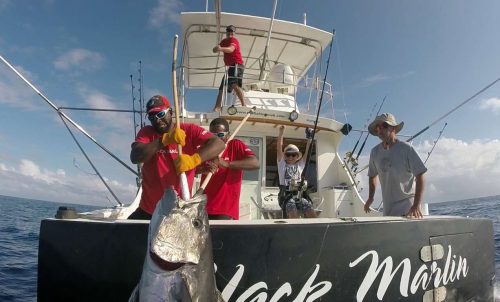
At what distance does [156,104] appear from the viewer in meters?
2.93

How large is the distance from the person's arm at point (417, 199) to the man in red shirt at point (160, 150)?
79.6 inches

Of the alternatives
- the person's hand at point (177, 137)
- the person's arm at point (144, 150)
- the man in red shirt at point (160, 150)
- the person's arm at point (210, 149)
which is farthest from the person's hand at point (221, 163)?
the person's hand at point (177, 137)

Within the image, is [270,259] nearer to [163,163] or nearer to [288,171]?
[163,163]

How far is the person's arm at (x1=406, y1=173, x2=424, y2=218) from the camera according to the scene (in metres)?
3.49

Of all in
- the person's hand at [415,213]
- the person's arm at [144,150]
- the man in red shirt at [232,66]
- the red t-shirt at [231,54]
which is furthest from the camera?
the red t-shirt at [231,54]

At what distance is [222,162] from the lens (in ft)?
10.8

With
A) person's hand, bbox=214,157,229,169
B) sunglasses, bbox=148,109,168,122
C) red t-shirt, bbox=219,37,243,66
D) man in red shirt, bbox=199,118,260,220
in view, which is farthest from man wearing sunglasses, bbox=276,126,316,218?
sunglasses, bbox=148,109,168,122

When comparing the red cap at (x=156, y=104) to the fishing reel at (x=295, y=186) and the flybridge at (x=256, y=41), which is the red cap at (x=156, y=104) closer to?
the fishing reel at (x=295, y=186)

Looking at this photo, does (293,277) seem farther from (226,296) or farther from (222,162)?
(222,162)

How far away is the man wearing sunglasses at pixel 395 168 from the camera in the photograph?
12.7 ft

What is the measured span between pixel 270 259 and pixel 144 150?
1.26 m

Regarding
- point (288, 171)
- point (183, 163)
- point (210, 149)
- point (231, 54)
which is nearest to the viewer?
point (183, 163)

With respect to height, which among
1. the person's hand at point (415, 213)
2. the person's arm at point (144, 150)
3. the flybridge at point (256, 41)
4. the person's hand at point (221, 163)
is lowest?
the person's hand at point (415, 213)

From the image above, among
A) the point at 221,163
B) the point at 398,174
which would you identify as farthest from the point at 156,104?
the point at 398,174
